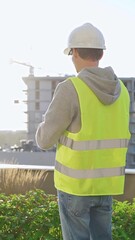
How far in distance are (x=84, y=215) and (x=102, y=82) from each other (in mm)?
571

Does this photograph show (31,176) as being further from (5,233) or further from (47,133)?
(47,133)

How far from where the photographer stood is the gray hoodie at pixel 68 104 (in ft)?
7.64

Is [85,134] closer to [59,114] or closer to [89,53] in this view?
[59,114]

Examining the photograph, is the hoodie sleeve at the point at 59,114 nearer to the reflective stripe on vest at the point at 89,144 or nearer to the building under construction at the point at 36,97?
the reflective stripe on vest at the point at 89,144

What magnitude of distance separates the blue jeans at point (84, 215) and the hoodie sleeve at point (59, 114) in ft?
0.88

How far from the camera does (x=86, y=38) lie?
240 cm

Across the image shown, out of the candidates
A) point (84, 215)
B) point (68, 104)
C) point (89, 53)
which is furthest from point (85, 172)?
point (89, 53)

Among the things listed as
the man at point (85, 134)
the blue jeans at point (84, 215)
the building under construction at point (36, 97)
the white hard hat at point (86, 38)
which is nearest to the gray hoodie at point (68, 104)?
the man at point (85, 134)

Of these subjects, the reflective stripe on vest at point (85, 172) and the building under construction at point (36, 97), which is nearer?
the reflective stripe on vest at point (85, 172)

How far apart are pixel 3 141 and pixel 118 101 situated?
31.5 metres

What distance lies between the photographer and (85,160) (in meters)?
2.37

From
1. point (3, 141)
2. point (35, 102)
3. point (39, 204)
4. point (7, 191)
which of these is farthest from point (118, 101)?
point (35, 102)

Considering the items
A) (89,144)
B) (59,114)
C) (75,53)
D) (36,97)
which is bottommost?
(36,97)

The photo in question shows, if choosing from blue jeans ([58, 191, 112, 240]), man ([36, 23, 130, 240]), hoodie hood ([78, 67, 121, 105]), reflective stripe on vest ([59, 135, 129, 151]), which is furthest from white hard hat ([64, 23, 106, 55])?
blue jeans ([58, 191, 112, 240])
